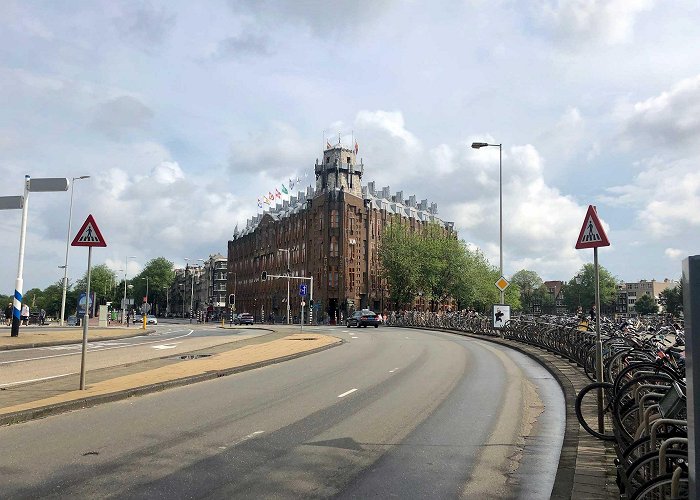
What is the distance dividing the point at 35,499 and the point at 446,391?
8.30m

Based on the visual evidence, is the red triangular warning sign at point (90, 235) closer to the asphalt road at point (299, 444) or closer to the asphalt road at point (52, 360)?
the asphalt road at point (299, 444)

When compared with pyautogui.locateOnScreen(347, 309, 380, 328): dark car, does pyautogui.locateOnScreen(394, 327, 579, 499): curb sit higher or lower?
lower

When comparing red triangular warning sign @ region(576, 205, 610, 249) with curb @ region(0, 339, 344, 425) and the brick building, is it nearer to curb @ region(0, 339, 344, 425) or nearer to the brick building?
curb @ region(0, 339, 344, 425)

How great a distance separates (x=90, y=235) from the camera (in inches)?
456

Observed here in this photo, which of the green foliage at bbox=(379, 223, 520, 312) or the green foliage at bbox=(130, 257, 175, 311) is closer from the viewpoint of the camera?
the green foliage at bbox=(379, 223, 520, 312)

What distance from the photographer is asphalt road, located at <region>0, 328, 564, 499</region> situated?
5.55m

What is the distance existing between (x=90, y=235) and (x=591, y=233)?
925 centimetres

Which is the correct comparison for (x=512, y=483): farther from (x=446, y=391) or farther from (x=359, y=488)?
(x=446, y=391)

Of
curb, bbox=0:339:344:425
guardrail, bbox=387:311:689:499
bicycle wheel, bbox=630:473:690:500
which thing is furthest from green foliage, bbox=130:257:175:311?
bicycle wheel, bbox=630:473:690:500

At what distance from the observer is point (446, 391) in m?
11.9

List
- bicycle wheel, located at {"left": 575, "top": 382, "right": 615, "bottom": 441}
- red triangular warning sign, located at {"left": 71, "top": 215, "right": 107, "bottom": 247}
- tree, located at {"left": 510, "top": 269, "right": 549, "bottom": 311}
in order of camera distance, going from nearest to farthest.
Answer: bicycle wheel, located at {"left": 575, "top": 382, "right": 615, "bottom": 441} → red triangular warning sign, located at {"left": 71, "top": 215, "right": 107, "bottom": 247} → tree, located at {"left": 510, "top": 269, "right": 549, "bottom": 311}

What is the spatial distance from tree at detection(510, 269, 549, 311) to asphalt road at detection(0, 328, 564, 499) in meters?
172

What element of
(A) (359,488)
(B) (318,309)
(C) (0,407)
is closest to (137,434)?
(C) (0,407)

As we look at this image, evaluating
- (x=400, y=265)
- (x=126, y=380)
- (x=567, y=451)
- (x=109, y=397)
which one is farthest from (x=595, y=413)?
(x=400, y=265)
